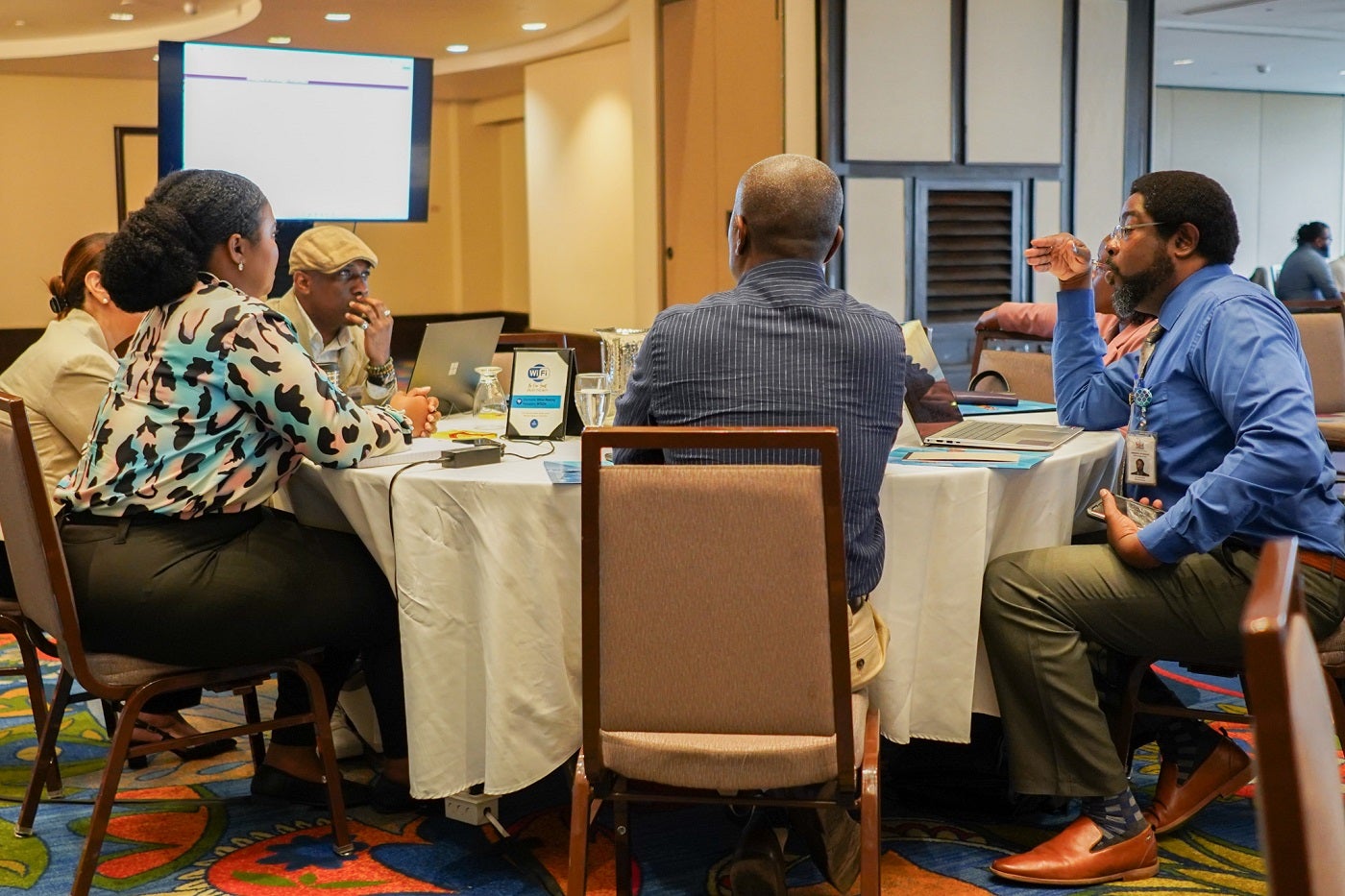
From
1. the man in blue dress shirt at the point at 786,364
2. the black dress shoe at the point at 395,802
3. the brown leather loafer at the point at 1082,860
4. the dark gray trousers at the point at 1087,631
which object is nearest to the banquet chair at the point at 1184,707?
the dark gray trousers at the point at 1087,631

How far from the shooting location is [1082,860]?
2.34 meters

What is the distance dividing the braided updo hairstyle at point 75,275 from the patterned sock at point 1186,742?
2.55m

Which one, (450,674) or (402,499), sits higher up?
(402,499)

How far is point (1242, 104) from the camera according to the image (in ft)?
45.6

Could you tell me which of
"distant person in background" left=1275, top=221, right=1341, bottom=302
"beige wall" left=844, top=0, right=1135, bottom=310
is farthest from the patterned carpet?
"distant person in background" left=1275, top=221, right=1341, bottom=302

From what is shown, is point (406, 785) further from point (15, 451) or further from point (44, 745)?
point (15, 451)

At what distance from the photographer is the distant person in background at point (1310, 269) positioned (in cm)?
1016

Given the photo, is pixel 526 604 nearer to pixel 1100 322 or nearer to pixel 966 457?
pixel 966 457

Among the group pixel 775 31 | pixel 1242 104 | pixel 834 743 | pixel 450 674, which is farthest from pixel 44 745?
pixel 1242 104

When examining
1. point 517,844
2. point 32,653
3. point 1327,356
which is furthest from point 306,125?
point 1327,356

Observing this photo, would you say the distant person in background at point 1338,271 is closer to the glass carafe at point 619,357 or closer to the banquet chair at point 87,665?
the glass carafe at point 619,357

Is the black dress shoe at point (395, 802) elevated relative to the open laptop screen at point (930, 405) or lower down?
lower down

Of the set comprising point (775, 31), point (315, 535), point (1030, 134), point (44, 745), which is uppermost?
point (775, 31)

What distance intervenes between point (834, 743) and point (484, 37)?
361 inches
